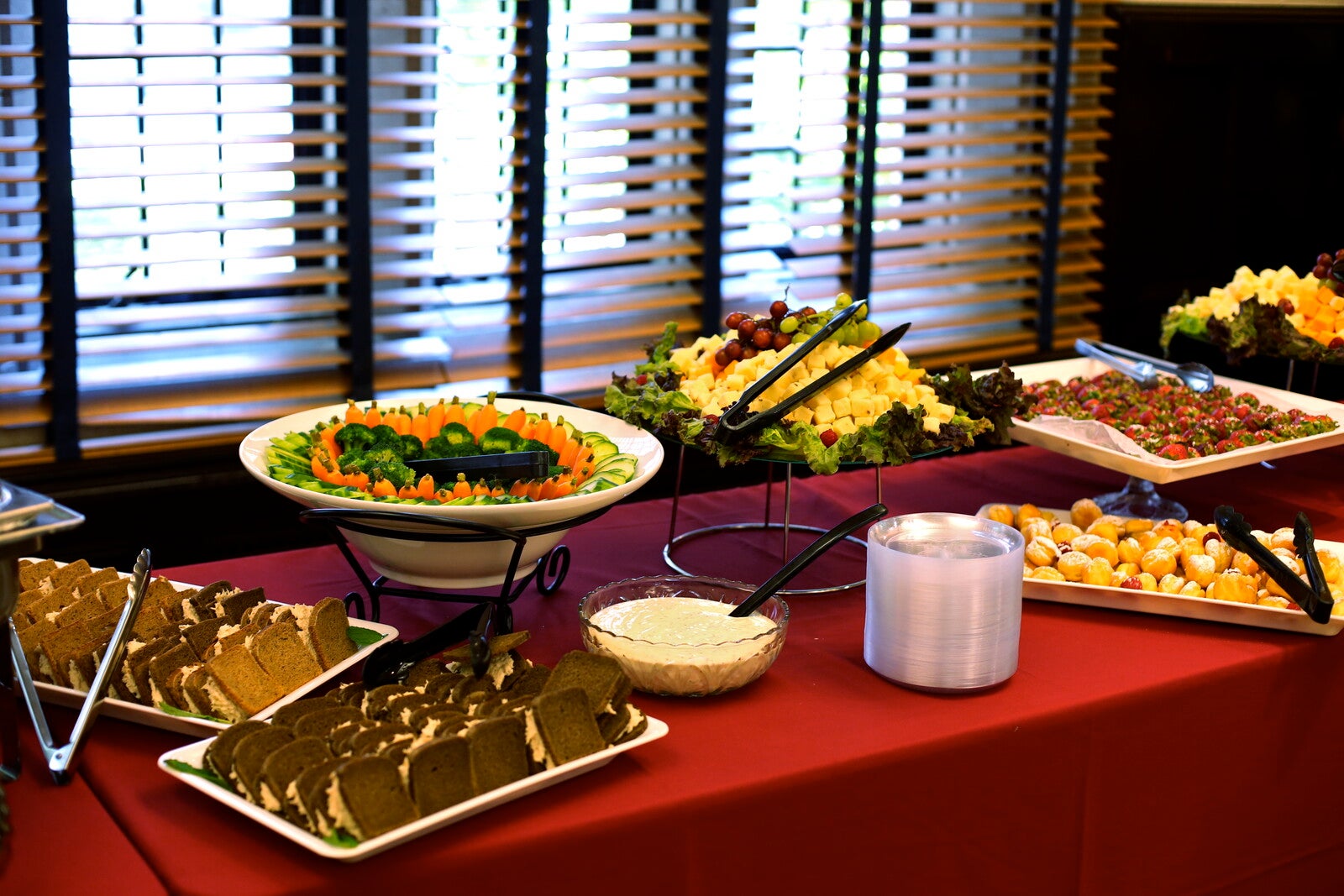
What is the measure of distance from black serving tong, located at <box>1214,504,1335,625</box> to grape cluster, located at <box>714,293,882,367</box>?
1.65 feet

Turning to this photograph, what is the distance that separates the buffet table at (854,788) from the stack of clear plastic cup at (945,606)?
3cm

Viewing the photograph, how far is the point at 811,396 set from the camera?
168cm

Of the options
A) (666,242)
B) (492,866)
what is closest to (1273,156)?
(666,242)

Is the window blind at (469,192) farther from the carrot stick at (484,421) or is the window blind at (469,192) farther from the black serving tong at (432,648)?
the black serving tong at (432,648)

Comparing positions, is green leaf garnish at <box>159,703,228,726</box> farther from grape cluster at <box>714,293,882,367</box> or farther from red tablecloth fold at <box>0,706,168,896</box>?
grape cluster at <box>714,293,882,367</box>

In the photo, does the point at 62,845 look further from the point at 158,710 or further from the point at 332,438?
the point at 332,438

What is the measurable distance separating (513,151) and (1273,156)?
260 cm

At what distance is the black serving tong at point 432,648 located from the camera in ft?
4.27

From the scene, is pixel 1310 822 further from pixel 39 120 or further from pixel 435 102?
pixel 39 120

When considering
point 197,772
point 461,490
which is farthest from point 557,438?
A: point 197,772

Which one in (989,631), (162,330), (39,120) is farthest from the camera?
(162,330)

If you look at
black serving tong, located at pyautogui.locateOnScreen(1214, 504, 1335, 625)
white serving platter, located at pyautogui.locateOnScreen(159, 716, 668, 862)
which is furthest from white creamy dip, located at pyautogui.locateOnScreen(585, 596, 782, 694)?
black serving tong, located at pyautogui.locateOnScreen(1214, 504, 1335, 625)

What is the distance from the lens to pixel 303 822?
1.09m

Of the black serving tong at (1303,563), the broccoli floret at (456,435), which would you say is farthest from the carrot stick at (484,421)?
the black serving tong at (1303,563)
